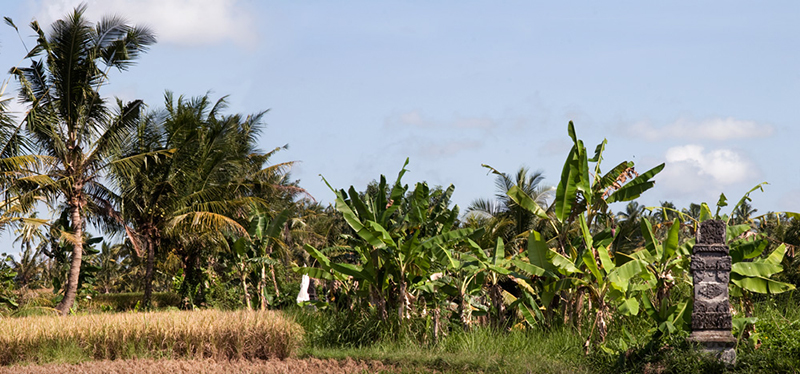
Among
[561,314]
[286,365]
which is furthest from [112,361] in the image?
[561,314]

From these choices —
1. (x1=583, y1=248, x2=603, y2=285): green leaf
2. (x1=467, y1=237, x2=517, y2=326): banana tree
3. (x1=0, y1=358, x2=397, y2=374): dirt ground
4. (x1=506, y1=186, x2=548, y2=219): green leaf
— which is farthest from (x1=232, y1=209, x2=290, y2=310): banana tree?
(x1=583, y1=248, x2=603, y2=285): green leaf

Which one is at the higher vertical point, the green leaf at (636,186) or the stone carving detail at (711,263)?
the green leaf at (636,186)

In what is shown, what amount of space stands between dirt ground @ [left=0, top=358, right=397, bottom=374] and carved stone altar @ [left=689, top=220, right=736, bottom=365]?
3773mm

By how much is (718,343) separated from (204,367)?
6251 millimetres

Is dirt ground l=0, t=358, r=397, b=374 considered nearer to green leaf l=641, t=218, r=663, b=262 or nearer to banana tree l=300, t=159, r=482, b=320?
banana tree l=300, t=159, r=482, b=320

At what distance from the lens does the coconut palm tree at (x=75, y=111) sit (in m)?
16.5

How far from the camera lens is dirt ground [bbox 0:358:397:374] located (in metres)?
8.57

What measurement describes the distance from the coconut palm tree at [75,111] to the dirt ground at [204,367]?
804 cm

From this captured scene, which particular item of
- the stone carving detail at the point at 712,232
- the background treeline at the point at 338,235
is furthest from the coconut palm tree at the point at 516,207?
the stone carving detail at the point at 712,232

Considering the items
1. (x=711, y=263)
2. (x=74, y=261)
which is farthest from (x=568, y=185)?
(x=74, y=261)

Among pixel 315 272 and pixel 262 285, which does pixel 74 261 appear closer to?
pixel 262 285

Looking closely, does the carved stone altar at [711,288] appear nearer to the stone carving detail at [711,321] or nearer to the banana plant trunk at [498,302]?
the stone carving detail at [711,321]

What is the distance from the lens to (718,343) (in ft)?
27.6

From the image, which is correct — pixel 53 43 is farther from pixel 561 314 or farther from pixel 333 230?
pixel 333 230
